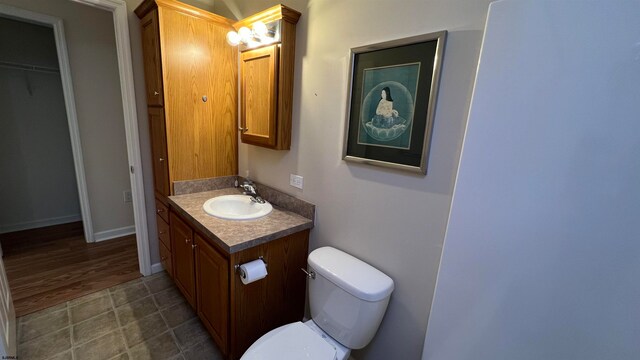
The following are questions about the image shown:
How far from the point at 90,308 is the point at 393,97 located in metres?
2.52

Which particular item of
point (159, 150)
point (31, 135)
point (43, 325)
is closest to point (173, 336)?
point (43, 325)

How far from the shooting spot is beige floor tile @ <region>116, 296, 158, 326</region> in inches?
70.6

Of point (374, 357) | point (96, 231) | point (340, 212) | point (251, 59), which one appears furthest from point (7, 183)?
point (374, 357)

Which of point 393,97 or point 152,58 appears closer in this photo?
point 393,97

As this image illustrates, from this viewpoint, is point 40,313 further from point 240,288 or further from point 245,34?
point 245,34

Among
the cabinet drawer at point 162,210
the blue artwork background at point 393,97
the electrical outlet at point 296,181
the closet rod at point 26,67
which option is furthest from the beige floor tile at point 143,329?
the closet rod at point 26,67

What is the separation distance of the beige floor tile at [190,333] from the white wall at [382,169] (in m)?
1.01

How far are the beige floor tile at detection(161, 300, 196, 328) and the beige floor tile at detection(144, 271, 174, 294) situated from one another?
297 mm

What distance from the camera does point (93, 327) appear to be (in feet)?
5.58

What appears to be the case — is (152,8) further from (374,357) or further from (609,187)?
(374,357)

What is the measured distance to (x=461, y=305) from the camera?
2.66 ft

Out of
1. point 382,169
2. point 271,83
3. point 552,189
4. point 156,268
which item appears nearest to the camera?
point 552,189

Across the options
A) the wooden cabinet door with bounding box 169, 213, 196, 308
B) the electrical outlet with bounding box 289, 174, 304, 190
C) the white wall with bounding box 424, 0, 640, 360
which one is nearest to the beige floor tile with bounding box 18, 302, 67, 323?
the wooden cabinet door with bounding box 169, 213, 196, 308

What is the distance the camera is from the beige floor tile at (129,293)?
1.96 metres
